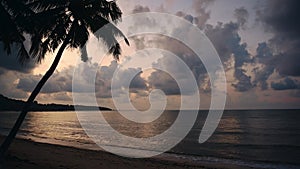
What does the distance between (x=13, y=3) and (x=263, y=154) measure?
22.9m

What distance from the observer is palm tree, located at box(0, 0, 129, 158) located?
11266 mm

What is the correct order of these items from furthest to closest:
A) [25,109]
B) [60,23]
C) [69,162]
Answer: [69,162]
[60,23]
[25,109]

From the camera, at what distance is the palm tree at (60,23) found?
11.3 metres

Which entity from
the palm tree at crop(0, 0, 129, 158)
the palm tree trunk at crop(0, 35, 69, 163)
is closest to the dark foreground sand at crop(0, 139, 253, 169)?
the palm tree trunk at crop(0, 35, 69, 163)

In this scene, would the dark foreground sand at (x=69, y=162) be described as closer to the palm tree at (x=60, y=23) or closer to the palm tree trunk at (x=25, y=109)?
the palm tree trunk at (x=25, y=109)

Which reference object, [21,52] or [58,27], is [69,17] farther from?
[21,52]

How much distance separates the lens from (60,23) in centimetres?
1170

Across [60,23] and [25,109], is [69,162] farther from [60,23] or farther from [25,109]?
[60,23]

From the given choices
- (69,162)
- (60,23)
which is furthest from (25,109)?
(69,162)

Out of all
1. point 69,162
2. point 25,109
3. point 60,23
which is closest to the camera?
point 25,109

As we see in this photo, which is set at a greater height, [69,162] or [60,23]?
[60,23]

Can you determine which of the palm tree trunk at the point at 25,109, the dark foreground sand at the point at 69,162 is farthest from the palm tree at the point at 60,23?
the dark foreground sand at the point at 69,162

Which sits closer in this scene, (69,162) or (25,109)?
(25,109)

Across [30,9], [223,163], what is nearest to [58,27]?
[30,9]
